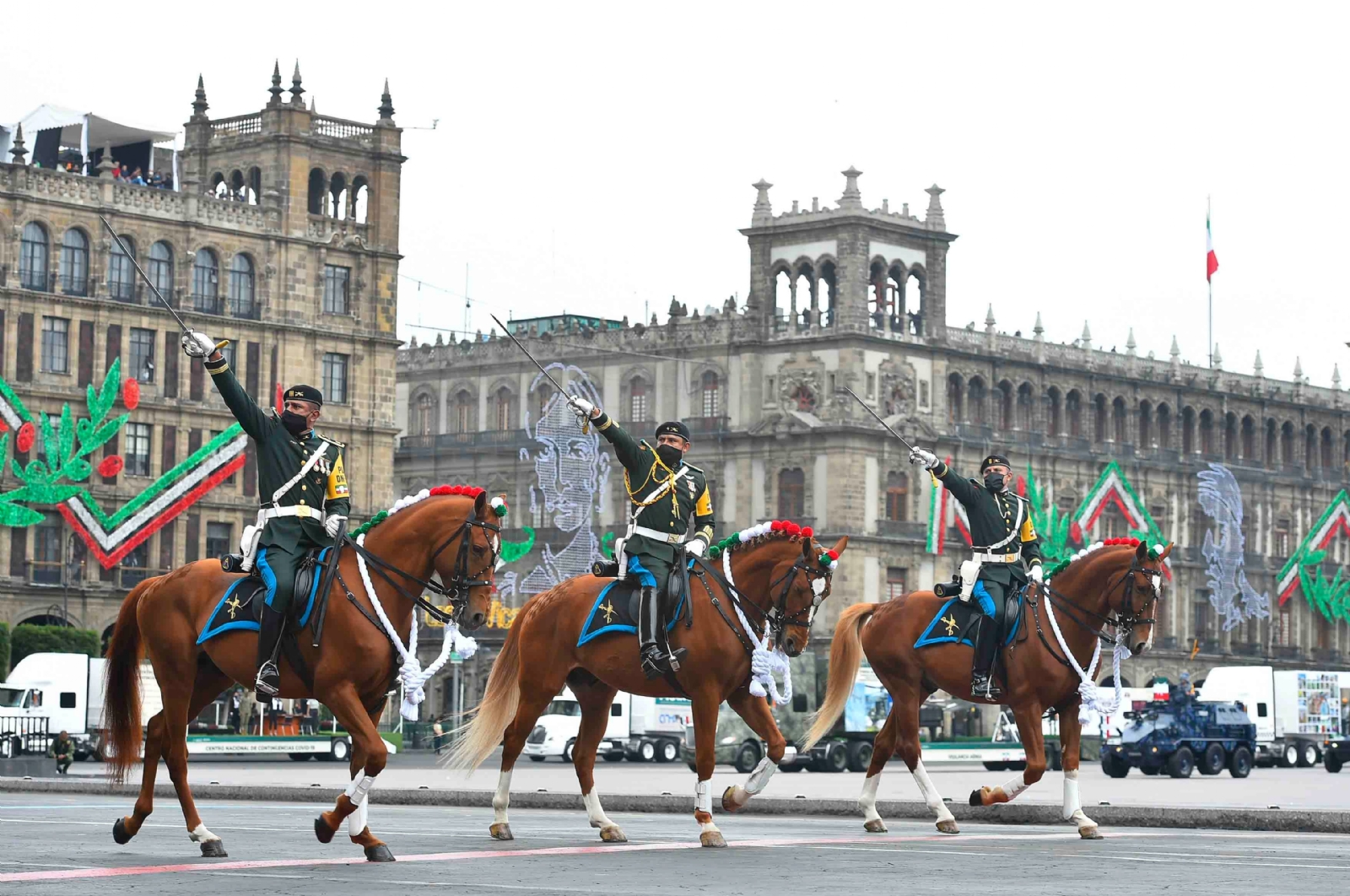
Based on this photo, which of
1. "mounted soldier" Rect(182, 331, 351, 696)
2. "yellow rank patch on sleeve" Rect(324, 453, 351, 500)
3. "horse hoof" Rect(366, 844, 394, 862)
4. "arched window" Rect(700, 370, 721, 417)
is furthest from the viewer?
"arched window" Rect(700, 370, 721, 417)

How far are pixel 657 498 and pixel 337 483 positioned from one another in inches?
126

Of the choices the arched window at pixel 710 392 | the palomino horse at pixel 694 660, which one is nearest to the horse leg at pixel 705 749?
the palomino horse at pixel 694 660

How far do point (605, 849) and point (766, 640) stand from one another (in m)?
2.75

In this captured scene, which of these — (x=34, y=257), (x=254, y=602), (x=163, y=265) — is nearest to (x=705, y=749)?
(x=254, y=602)

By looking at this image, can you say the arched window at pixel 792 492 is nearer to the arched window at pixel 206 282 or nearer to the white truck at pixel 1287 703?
the white truck at pixel 1287 703

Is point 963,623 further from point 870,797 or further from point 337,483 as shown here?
point 337,483

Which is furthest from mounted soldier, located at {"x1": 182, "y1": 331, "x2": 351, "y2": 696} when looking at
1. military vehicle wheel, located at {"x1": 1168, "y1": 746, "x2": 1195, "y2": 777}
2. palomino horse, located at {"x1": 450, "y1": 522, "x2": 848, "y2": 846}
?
military vehicle wheel, located at {"x1": 1168, "y1": 746, "x2": 1195, "y2": 777}

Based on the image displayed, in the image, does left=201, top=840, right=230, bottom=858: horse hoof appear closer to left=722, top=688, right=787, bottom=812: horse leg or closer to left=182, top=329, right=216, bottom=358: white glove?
left=182, top=329, right=216, bottom=358: white glove

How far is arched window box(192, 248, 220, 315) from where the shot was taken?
273ft

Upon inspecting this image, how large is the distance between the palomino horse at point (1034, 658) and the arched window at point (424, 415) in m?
89.0

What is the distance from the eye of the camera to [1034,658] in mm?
22344

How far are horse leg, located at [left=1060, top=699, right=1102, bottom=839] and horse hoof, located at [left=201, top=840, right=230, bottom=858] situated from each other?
796cm

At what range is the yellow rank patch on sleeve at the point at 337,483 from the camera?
18328mm

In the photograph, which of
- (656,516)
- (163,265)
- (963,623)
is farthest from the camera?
(163,265)
